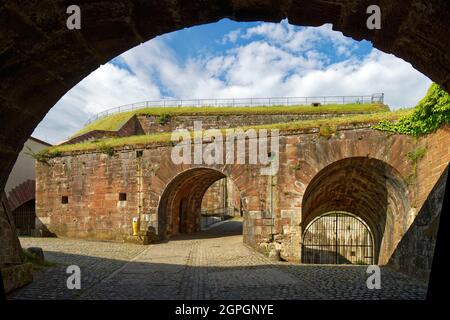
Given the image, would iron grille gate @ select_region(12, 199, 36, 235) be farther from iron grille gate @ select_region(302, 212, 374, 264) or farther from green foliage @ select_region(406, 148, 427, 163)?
green foliage @ select_region(406, 148, 427, 163)

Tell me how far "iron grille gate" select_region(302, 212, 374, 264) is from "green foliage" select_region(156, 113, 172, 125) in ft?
46.6

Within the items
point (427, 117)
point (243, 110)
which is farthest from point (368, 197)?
point (243, 110)

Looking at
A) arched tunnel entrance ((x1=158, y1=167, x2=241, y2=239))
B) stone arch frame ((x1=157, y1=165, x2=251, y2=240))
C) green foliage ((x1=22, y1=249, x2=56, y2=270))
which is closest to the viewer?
green foliage ((x1=22, y1=249, x2=56, y2=270))

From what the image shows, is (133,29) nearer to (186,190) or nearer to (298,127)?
(298,127)

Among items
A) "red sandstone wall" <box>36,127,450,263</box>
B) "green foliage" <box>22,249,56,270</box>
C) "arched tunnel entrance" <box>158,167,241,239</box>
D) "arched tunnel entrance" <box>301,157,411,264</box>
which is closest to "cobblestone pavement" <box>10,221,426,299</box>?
"green foliage" <box>22,249,56,270</box>

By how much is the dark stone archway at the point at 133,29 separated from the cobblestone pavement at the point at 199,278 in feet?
15.1

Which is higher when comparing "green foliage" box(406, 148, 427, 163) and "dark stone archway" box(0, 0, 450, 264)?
"dark stone archway" box(0, 0, 450, 264)

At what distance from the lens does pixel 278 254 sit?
46.9 feet

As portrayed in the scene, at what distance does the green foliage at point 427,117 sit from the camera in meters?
10.1

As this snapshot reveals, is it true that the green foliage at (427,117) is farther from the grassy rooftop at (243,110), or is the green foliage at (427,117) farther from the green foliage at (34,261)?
the grassy rooftop at (243,110)

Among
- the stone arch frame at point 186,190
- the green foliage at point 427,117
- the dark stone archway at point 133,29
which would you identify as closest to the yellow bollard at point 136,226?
the stone arch frame at point 186,190

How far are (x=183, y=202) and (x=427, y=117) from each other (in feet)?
45.7

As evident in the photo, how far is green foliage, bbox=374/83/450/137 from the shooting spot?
10094 mm

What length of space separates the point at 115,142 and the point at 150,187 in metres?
3.18
